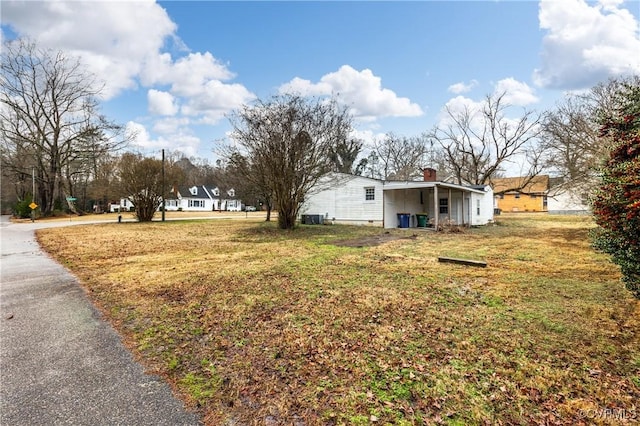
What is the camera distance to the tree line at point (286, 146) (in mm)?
13430

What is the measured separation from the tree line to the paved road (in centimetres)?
462

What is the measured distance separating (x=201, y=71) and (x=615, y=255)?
1651cm

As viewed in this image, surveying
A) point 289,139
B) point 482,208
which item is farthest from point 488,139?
point 289,139

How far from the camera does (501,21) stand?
458 inches

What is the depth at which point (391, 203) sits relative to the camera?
1852 centimetres

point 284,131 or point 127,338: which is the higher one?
point 284,131

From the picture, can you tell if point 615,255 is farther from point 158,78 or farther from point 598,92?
point 158,78

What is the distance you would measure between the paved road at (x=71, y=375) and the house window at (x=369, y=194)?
617 inches

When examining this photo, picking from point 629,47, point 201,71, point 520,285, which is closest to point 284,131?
point 201,71

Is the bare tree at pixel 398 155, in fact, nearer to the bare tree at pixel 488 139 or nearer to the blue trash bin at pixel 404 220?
the bare tree at pixel 488 139

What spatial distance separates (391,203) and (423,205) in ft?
10.9

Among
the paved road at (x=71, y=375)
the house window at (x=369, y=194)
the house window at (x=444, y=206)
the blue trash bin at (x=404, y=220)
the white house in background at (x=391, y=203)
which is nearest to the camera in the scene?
the paved road at (x=71, y=375)

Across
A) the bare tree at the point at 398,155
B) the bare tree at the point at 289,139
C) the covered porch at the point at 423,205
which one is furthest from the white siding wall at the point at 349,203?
the bare tree at the point at 398,155

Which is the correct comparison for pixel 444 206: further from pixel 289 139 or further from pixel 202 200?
pixel 202 200
